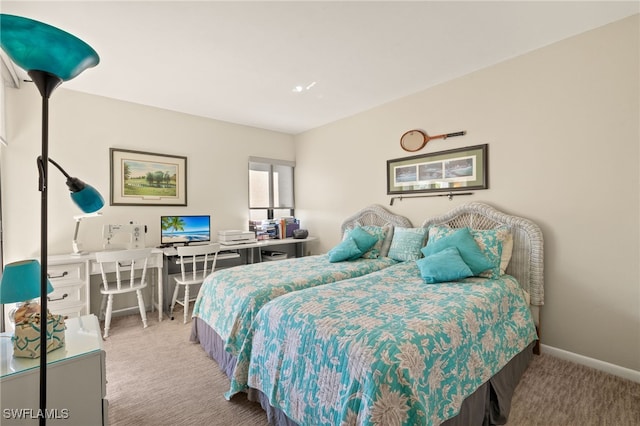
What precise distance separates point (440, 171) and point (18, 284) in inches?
127

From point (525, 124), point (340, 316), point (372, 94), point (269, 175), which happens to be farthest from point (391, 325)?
point (269, 175)

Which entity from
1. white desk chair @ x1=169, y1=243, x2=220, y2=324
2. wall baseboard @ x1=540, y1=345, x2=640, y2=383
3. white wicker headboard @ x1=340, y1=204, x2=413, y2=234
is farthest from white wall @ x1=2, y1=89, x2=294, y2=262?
wall baseboard @ x1=540, y1=345, x2=640, y2=383

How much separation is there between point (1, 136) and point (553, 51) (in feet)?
15.6

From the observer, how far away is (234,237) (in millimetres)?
3906

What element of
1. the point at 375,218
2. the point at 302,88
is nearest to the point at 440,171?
the point at 375,218

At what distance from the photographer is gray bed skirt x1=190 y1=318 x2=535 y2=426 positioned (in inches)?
59.7

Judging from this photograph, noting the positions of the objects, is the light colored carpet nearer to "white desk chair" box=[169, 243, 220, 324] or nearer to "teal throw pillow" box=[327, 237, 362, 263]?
"white desk chair" box=[169, 243, 220, 324]

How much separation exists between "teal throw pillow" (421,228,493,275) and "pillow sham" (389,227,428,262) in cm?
25

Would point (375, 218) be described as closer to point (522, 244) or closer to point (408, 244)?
point (408, 244)

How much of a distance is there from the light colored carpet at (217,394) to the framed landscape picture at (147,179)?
5.57 feet

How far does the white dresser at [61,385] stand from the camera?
1120 mm

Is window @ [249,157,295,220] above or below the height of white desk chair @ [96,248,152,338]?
above

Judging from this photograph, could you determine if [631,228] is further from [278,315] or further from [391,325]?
[278,315]

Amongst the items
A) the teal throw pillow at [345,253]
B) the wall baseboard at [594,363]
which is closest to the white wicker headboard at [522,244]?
the wall baseboard at [594,363]
